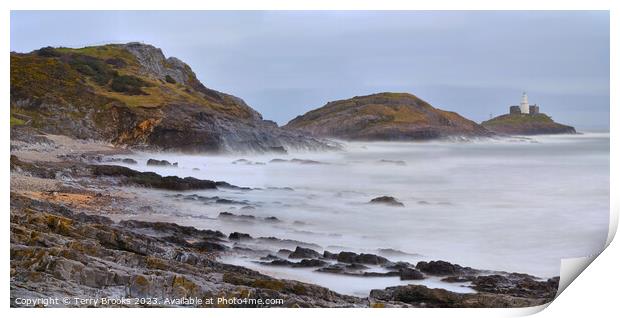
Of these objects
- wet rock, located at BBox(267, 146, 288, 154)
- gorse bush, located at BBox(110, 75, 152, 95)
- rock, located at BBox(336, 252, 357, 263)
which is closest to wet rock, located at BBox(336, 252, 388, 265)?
rock, located at BBox(336, 252, 357, 263)

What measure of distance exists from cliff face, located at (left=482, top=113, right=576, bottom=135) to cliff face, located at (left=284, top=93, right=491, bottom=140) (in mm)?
153

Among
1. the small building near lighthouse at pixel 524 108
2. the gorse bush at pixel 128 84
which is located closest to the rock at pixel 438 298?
the small building near lighthouse at pixel 524 108

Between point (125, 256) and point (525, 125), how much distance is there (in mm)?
3518

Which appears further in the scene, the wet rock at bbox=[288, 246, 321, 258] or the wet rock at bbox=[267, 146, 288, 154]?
the wet rock at bbox=[267, 146, 288, 154]

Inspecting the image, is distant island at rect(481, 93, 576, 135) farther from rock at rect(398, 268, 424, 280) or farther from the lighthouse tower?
rock at rect(398, 268, 424, 280)

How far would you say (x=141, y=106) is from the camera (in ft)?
27.2

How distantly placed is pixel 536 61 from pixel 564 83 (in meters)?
0.30

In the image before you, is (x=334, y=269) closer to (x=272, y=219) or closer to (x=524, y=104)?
(x=272, y=219)

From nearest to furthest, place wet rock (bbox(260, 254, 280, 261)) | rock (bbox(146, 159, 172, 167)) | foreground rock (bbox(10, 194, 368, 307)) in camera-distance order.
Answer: foreground rock (bbox(10, 194, 368, 307)), wet rock (bbox(260, 254, 280, 261)), rock (bbox(146, 159, 172, 167))

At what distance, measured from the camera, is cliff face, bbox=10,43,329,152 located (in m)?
8.20

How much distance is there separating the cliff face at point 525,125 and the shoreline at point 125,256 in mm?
1288

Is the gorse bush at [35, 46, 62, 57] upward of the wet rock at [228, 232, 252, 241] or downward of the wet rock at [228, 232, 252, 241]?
upward

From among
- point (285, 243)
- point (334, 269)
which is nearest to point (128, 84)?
point (285, 243)
